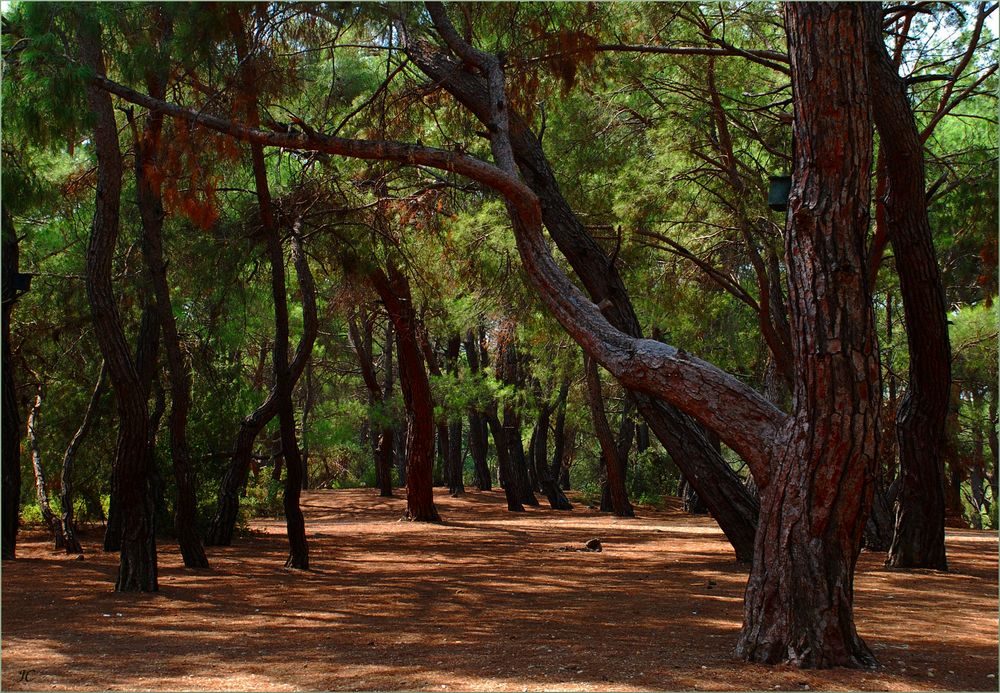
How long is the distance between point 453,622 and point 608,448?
13032mm

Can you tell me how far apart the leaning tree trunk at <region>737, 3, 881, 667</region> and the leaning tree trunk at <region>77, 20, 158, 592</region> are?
5.26 metres

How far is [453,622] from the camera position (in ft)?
22.1

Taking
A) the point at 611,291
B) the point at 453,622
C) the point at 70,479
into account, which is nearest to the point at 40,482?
the point at 70,479

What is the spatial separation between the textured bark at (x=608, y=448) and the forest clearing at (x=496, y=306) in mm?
A: 1498

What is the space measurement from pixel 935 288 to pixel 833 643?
533 cm

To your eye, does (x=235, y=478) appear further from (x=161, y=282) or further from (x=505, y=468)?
(x=505, y=468)

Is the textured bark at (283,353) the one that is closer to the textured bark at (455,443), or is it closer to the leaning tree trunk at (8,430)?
the leaning tree trunk at (8,430)

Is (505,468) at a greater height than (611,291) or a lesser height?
lesser

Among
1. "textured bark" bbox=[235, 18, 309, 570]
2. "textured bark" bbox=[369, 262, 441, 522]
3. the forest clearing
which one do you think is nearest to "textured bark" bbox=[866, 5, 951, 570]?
the forest clearing

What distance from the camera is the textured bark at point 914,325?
28.3ft

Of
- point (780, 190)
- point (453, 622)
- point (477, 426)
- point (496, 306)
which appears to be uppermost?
point (496, 306)

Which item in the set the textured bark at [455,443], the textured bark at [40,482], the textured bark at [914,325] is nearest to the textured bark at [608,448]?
the textured bark at [455,443]

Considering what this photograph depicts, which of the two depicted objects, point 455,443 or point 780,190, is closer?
point 780,190

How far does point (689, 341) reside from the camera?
21.0 metres
